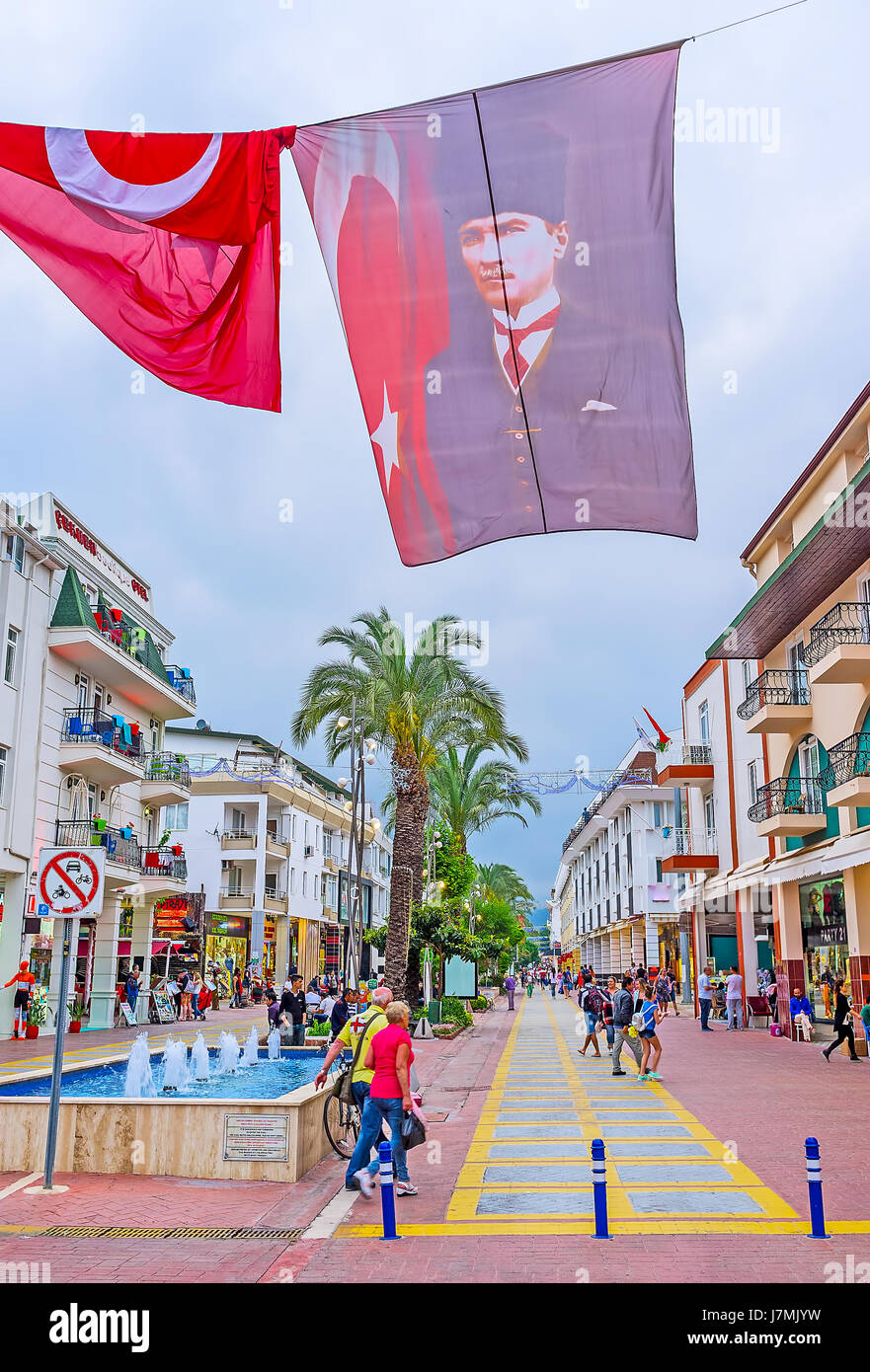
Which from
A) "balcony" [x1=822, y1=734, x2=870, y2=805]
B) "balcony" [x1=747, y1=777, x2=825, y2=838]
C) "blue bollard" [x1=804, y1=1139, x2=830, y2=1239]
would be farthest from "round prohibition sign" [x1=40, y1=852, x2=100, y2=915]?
"balcony" [x1=747, y1=777, x2=825, y2=838]

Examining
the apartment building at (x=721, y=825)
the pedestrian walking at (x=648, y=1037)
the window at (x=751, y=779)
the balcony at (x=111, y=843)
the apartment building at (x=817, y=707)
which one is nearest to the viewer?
the pedestrian walking at (x=648, y=1037)

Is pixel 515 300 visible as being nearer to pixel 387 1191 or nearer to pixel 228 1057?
pixel 387 1191

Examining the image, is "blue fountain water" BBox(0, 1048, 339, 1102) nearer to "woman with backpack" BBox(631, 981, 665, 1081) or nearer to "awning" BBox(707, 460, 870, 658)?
"woman with backpack" BBox(631, 981, 665, 1081)

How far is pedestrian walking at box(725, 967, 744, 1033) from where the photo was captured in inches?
1249

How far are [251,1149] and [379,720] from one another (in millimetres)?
20801

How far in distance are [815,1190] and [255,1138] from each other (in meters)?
5.32

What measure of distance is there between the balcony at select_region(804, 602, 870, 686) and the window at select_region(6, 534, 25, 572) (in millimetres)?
18710

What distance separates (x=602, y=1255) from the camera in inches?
306

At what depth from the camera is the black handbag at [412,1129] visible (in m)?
9.89

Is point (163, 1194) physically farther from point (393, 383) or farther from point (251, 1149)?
point (393, 383)

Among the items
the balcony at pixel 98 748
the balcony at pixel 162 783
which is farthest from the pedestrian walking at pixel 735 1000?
the balcony at pixel 162 783

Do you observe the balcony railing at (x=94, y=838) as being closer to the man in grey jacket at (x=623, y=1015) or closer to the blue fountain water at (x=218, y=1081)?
the blue fountain water at (x=218, y=1081)

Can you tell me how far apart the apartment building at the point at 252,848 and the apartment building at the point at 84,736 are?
637 inches
